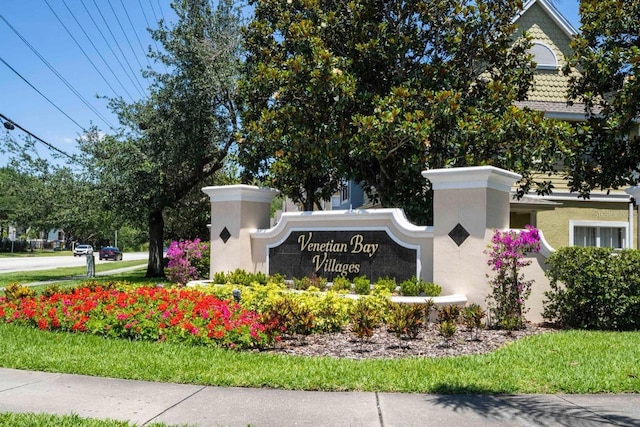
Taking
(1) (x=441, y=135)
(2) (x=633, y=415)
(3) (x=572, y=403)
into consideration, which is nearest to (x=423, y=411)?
(3) (x=572, y=403)

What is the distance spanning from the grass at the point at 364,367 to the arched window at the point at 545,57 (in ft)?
42.7

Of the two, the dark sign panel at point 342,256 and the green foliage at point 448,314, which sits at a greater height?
the dark sign panel at point 342,256

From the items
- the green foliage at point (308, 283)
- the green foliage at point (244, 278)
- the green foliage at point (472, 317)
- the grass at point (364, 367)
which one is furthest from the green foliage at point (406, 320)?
the green foliage at point (244, 278)

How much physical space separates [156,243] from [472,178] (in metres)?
18.0

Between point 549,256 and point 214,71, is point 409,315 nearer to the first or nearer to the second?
point 549,256

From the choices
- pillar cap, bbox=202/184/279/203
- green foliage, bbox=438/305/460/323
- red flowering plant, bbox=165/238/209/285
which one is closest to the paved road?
red flowering plant, bbox=165/238/209/285

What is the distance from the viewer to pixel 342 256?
41.2 ft

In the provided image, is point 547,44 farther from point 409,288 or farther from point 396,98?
point 409,288

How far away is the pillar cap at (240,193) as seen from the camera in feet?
46.3

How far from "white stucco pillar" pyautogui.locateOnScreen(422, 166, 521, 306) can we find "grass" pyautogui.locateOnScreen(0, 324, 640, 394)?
1.96 meters

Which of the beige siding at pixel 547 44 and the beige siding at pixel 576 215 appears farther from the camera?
the beige siding at pixel 547 44

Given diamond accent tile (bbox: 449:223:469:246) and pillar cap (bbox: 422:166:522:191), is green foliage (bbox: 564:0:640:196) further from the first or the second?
diamond accent tile (bbox: 449:223:469:246)

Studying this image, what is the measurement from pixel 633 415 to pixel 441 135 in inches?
344

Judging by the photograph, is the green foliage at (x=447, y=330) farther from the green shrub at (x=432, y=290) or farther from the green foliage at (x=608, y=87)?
the green foliage at (x=608, y=87)
